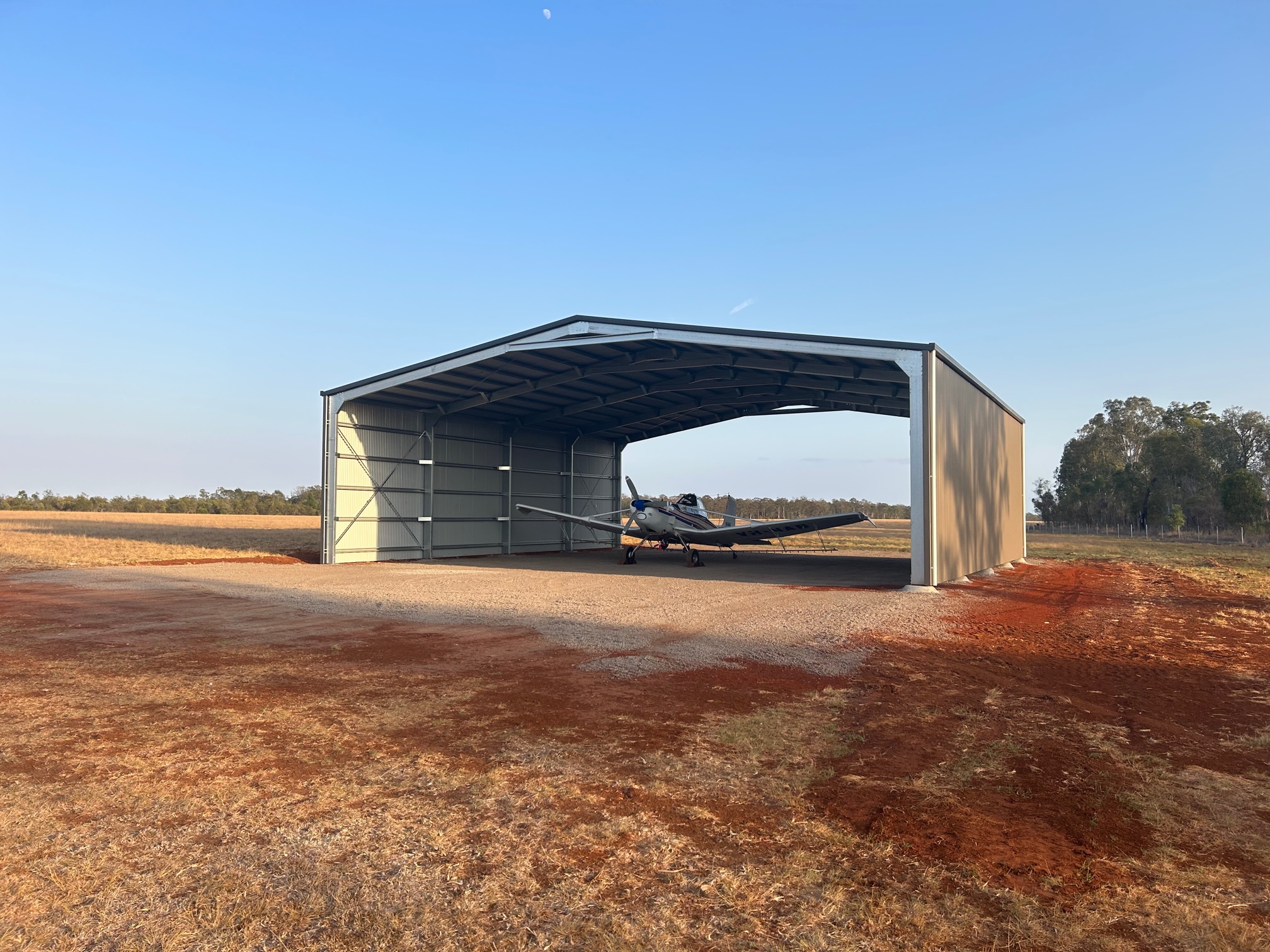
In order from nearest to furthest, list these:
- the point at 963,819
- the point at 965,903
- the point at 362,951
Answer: the point at 362,951 < the point at 965,903 < the point at 963,819

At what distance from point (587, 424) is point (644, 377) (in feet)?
23.3

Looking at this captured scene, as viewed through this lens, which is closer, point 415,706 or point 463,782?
point 463,782

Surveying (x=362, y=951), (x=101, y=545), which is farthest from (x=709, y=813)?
(x=101, y=545)

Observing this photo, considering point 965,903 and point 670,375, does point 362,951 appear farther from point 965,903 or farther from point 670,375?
point 670,375

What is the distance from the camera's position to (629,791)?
4.70 meters

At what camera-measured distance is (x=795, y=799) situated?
181 inches

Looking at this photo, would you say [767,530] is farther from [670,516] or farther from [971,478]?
[971,478]

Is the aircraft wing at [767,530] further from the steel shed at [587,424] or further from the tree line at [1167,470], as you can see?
the tree line at [1167,470]

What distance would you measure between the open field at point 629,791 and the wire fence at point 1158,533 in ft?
173

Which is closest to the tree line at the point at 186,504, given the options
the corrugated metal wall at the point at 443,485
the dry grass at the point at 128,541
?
the dry grass at the point at 128,541

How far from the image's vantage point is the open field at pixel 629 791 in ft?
10.5

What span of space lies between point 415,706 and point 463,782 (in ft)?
7.13

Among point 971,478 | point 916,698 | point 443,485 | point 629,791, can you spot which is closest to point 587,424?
point 443,485

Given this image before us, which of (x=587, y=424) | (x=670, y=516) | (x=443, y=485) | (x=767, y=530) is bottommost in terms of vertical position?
(x=767, y=530)
